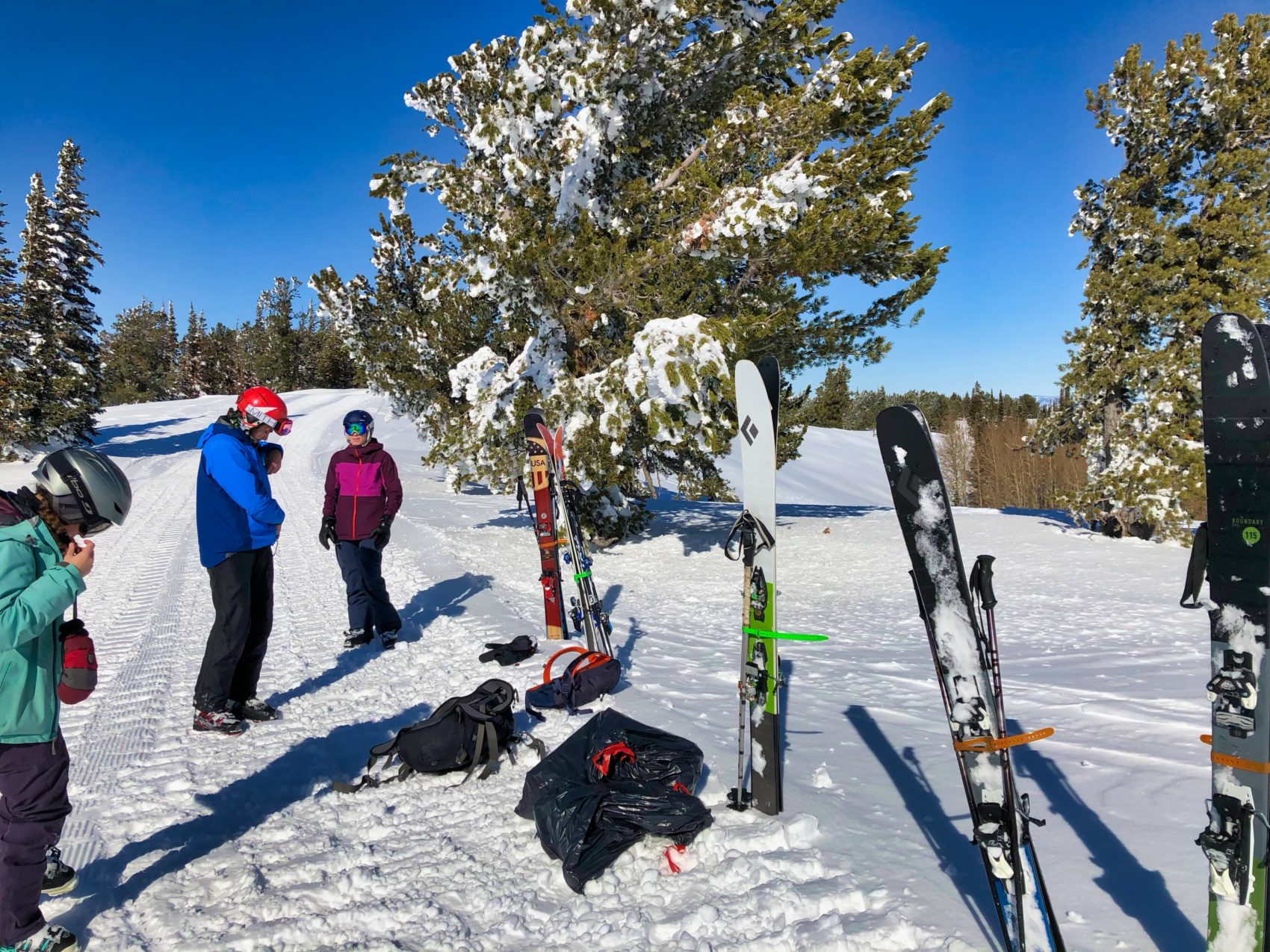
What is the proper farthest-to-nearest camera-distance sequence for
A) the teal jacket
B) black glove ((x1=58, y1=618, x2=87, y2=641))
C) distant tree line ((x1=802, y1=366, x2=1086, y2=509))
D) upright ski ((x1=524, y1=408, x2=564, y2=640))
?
distant tree line ((x1=802, y1=366, x2=1086, y2=509)), upright ski ((x1=524, y1=408, x2=564, y2=640)), black glove ((x1=58, y1=618, x2=87, y2=641)), the teal jacket

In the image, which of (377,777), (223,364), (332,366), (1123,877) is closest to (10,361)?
(377,777)

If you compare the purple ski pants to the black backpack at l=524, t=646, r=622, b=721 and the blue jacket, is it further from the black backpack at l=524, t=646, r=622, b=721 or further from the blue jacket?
the black backpack at l=524, t=646, r=622, b=721

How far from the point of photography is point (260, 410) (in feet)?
15.6

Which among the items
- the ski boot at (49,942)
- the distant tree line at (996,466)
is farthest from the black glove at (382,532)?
the distant tree line at (996,466)

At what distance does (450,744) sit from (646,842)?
1375mm

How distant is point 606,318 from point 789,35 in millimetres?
5804

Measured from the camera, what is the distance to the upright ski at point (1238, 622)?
217 centimetres

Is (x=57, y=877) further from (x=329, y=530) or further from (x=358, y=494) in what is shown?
(x=358, y=494)

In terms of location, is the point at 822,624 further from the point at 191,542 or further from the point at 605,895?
the point at 191,542

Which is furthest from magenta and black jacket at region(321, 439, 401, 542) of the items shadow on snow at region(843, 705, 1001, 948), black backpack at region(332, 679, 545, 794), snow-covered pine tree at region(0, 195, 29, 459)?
snow-covered pine tree at region(0, 195, 29, 459)

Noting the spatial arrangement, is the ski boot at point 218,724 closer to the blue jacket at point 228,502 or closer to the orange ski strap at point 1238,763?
the blue jacket at point 228,502

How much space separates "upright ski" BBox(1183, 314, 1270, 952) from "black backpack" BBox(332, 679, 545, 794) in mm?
3214

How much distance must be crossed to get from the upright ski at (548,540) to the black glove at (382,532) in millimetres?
1456

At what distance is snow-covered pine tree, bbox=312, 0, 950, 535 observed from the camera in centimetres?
990
